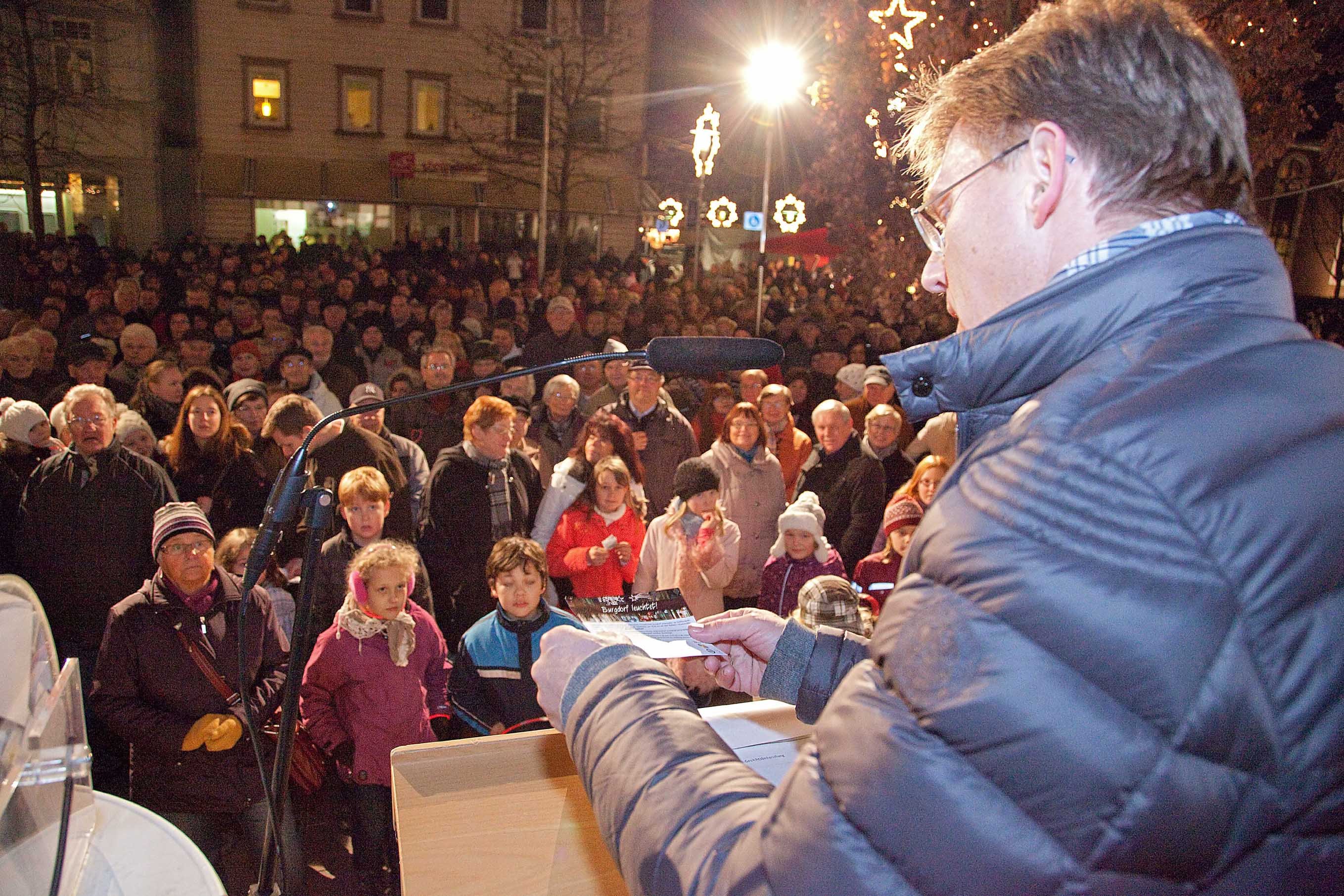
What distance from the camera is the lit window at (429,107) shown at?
88.2ft

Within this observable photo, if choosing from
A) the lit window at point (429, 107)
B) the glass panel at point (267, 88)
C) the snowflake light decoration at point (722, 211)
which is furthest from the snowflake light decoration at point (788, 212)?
the glass panel at point (267, 88)

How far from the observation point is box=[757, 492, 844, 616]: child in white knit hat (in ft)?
16.8

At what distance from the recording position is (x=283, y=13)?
25547 mm

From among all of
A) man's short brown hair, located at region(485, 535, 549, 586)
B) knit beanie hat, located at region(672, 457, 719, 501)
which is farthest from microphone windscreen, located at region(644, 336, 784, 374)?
knit beanie hat, located at region(672, 457, 719, 501)

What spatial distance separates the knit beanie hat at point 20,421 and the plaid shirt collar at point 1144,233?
5922 mm

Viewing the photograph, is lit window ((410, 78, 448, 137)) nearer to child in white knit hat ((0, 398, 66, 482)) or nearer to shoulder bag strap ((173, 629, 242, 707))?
child in white knit hat ((0, 398, 66, 482))

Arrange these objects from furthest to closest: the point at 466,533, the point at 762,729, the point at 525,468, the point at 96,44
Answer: the point at 96,44
the point at 525,468
the point at 466,533
the point at 762,729

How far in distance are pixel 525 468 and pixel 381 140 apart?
2395 cm

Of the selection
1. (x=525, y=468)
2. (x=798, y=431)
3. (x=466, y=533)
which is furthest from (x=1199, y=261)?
(x=798, y=431)

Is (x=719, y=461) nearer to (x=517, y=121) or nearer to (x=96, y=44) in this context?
(x=517, y=121)

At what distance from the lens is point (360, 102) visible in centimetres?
2700

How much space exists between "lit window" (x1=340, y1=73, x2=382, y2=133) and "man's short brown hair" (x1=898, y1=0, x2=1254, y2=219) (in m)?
28.5

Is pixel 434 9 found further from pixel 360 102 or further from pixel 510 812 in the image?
pixel 510 812

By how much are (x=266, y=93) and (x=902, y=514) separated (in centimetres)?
2629
